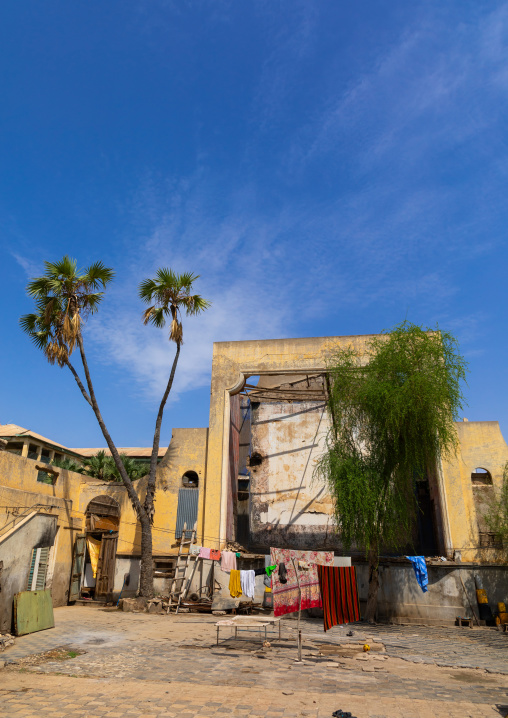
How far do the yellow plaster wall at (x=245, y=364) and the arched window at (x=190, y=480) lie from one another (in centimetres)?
86

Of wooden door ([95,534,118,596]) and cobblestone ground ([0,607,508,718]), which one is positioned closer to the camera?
cobblestone ground ([0,607,508,718])

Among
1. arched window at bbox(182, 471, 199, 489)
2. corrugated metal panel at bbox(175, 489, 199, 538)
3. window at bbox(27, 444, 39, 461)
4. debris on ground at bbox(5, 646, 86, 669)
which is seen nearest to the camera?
debris on ground at bbox(5, 646, 86, 669)

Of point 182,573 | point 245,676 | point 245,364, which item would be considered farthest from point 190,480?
point 245,676

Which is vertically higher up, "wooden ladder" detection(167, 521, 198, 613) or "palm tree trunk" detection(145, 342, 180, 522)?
"palm tree trunk" detection(145, 342, 180, 522)

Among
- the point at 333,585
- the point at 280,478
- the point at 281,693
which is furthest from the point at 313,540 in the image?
the point at 281,693

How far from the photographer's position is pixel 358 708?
6664mm

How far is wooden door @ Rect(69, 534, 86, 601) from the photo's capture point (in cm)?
1880

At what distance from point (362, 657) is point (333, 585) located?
1.45 metres

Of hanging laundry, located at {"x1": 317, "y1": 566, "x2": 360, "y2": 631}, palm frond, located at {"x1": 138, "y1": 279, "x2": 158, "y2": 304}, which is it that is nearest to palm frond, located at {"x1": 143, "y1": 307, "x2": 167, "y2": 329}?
palm frond, located at {"x1": 138, "y1": 279, "x2": 158, "y2": 304}

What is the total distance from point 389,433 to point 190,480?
9332 millimetres

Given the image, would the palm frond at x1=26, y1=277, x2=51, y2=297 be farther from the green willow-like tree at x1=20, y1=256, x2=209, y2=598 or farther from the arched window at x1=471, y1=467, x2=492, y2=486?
the arched window at x1=471, y1=467, x2=492, y2=486

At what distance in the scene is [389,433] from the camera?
1739 centimetres

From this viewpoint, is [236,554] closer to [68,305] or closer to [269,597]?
[269,597]

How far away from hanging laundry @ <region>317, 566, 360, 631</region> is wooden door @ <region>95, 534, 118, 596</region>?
1270 cm
